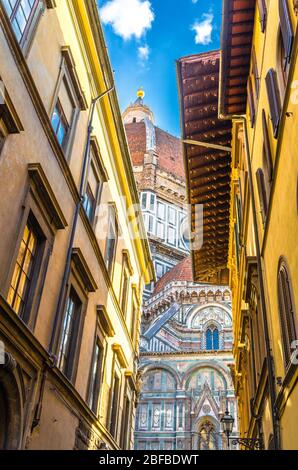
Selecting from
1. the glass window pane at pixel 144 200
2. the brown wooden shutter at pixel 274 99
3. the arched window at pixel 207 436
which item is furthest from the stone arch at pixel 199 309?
the brown wooden shutter at pixel 274 99

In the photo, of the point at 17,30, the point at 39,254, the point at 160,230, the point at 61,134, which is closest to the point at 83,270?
the point at 39,254

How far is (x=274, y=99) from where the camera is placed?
26.5ft

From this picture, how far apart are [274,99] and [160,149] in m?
69.4

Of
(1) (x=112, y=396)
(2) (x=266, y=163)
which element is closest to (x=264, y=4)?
(2) (x=266, y=163)

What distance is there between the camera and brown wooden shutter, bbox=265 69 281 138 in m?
7.75

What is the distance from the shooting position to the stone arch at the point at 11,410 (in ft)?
24.0

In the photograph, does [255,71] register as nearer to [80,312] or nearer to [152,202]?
[80,312]

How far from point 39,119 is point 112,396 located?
8.93 meters

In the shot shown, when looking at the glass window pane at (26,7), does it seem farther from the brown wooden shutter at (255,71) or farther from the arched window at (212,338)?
the arched window at (212,338)

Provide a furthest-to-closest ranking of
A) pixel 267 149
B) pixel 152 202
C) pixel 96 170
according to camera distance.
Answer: pixel 152 202
pixel 96 170
pixel 267 149

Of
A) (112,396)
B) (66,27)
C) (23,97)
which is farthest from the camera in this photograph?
(112,396)

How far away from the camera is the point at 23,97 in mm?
8180
